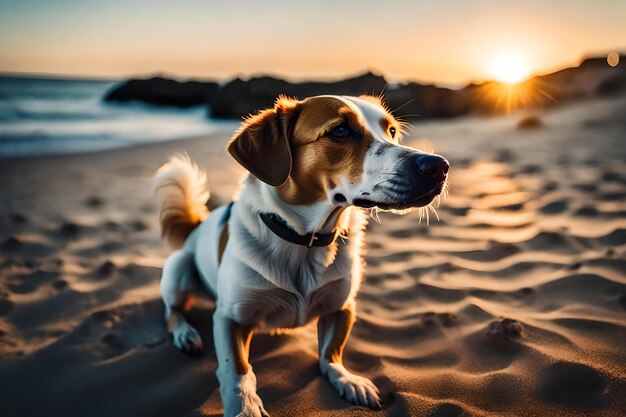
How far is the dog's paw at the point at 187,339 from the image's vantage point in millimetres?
2564

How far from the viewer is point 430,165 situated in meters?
1.93

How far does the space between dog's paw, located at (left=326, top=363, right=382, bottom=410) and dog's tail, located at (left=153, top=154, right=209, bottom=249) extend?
1.52 metres

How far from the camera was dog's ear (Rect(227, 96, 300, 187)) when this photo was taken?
7.06 ft

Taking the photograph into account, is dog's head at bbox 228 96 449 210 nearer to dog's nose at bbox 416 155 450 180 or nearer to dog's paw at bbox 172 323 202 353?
dog's nose at bbox 416 155 450 180

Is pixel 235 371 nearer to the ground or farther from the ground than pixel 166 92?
nearer to the ground

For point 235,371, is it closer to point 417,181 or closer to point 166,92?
point 417,181

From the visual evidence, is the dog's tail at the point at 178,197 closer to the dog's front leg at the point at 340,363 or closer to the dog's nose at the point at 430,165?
the dog's front leg at the point at 340,363

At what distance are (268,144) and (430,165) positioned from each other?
781mm

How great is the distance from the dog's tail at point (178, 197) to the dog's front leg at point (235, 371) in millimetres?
1023

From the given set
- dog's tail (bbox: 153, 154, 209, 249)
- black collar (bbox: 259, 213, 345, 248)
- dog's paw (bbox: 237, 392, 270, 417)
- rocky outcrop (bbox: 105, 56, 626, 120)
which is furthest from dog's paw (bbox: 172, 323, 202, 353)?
rocky outcrop (bbox: 105, 56, 626, 120)

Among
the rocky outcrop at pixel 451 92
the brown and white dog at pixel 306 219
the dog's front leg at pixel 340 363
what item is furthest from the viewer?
the rocky outcrop at pixel 451 92

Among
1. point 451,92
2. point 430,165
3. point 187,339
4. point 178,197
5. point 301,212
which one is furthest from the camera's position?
point 451,92

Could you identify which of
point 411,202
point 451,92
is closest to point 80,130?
point 451,92

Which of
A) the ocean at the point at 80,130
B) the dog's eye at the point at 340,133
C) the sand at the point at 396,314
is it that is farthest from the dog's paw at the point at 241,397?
the ocean at the point at 80,130
